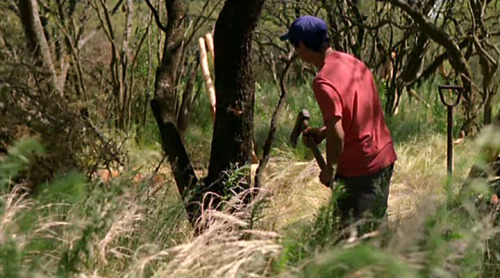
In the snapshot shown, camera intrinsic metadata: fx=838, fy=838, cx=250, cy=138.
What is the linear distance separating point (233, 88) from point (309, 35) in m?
0.93

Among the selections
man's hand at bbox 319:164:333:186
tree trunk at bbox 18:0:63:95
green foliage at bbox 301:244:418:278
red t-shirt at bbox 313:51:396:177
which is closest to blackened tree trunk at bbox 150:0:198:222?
man's hand at bbox 319:164:333:186

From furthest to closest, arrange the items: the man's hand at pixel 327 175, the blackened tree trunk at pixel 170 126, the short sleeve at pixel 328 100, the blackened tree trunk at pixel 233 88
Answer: the blackened tree trunk at pixel 170 126, the blackened tree trunk at pixel 233 88, the man's hand at pixel 327 175, the short sleeve at pixel 328 100

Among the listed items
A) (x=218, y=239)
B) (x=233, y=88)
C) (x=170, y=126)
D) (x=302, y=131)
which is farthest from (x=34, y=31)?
(x=218, y=239)

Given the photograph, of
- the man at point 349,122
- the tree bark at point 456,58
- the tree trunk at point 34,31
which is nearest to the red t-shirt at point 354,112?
the man at point 349,122

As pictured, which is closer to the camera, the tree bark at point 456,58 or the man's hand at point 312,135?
the man's hand at point 312,135

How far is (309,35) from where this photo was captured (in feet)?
14.0

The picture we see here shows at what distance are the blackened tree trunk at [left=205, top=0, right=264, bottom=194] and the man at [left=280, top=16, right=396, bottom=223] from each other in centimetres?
60

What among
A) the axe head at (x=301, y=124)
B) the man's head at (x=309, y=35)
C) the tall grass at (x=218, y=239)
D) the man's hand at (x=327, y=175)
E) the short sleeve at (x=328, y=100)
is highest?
the man's head at (x=309, y=35)

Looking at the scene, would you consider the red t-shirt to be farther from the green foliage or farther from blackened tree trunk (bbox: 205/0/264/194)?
the green foliage

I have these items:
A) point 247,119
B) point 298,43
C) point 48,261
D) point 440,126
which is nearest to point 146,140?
point 440,126

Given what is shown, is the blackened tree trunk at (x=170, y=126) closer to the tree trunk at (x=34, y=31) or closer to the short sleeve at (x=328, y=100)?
the short sleeve at (x=328, y=100)

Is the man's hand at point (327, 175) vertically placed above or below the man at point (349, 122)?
below

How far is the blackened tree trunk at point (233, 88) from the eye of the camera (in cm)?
496

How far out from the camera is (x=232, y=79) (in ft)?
16.6
